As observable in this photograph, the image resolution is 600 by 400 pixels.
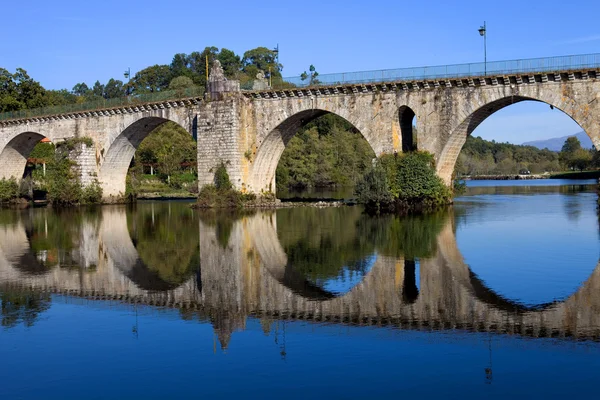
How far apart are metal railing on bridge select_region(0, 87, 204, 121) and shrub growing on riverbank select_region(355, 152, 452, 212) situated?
44.2ft

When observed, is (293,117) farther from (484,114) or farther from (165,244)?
(165,244)

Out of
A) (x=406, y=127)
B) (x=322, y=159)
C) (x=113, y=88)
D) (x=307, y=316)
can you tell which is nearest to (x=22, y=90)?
(x=322, y=159)

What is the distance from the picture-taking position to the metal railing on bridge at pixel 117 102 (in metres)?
46.2

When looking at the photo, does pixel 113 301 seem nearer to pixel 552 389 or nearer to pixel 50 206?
pixel 552 389

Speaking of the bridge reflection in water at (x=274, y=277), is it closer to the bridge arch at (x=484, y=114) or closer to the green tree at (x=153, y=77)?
the bridge arch at (x=484, y=114)

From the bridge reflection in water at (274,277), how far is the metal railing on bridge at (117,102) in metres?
15.7

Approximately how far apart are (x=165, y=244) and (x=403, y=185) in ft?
47.7

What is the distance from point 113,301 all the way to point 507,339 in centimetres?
876

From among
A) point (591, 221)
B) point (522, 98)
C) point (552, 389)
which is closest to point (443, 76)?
point (522, 98)

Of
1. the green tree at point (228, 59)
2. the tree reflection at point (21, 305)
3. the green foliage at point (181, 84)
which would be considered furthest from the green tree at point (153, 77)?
the tree reflection at point (21, 305)

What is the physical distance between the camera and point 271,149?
145ft

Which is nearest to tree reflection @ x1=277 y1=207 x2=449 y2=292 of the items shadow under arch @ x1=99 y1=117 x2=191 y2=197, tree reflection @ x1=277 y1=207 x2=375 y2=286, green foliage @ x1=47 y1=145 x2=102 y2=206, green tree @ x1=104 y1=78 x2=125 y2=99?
tree reflection @ x1=277 y1=207 x2=375 y2=286

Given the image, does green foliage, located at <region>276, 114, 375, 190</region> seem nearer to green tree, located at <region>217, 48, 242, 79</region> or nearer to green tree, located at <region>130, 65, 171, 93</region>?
green tree, located at <region>217, 48, 242, 79</region>

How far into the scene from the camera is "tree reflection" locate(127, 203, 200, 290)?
1956 centimetres
